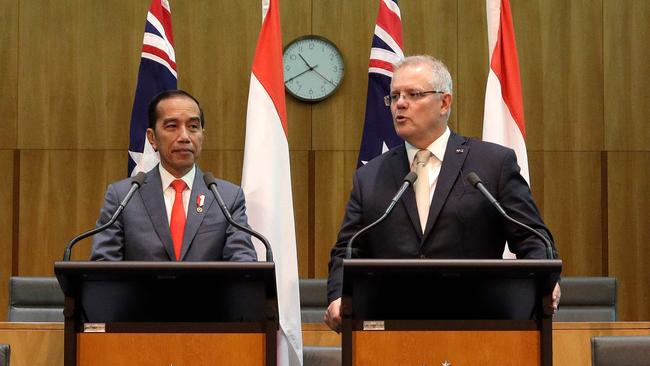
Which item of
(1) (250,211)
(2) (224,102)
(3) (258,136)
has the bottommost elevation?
(1) (250,211)

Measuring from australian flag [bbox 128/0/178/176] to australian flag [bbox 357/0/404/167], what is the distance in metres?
1.17

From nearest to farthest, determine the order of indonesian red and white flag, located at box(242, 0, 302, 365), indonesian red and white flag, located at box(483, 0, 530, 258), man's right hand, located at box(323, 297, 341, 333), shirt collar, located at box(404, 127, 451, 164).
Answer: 1. man's right hand, located at box(323, 297, 341, 333)
2. shirt collar, located at box(404, 127, 451, 164)
3. indonesian red and white flag, located at box(242, 0, 302, 365)
4. indonesian red and white flag, located at box(483, 0, 530, 258)

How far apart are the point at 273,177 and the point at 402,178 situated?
4.68 ft

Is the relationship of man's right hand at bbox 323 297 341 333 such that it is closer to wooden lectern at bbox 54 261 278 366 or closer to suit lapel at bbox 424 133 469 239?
wooden lectern at bbox 54 261 278 366

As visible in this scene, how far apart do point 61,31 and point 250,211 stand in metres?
3.64

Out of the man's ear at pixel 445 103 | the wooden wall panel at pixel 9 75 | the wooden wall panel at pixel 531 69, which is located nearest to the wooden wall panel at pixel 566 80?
the wooden wall panel at pixel 531 69

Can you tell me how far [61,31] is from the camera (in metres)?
7.37

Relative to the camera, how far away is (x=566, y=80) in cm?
742

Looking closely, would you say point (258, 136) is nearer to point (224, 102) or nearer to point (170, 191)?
point (170, 191)

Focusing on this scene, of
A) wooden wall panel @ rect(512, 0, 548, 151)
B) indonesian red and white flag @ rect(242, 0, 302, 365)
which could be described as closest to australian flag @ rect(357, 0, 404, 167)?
indonesian red and white flag @ rect(242, 0, 302, 365)

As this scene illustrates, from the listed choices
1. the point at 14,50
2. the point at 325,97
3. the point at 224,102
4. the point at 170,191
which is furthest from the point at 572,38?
the point at 170,191

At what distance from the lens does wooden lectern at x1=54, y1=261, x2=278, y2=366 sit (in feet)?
8.14

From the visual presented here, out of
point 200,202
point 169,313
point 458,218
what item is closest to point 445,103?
point 458,218

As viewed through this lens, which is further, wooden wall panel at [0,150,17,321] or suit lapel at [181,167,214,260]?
wooden wall panel at [0,150,17,321]
